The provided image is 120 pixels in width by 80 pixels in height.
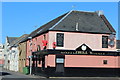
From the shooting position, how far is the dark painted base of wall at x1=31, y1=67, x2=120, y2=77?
36769mm

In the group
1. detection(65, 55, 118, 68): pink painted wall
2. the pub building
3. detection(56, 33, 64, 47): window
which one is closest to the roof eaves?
the pub building

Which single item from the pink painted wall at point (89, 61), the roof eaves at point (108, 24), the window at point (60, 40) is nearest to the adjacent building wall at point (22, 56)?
the window at point (60, 40)

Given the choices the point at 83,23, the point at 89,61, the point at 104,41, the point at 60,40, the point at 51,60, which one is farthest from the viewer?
the point at 83,23

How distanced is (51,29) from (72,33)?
328 cm

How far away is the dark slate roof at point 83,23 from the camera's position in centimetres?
3875

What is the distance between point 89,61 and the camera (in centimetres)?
3838

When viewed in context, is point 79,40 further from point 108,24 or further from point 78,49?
point 108,24

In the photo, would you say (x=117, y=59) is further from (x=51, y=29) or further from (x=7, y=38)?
(x=7, y=38)

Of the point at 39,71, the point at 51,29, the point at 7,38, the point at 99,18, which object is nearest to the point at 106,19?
the point at 99,18

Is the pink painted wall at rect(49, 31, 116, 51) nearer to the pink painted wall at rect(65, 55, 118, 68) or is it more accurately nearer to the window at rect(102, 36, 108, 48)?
the window at rect(102, 36, 108, 48)

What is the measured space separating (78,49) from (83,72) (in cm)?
341

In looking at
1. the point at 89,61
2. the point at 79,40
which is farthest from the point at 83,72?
the point at 79,40

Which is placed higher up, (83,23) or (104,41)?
(83,23)

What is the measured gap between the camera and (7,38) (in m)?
96.2
